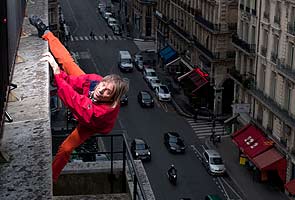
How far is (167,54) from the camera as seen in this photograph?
8762 cm

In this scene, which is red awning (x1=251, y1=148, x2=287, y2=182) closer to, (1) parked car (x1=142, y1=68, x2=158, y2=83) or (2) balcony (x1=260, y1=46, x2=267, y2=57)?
(2) balcony (x1=260, y1=46, x2=267, y2=57)

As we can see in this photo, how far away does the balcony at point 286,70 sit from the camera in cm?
4801

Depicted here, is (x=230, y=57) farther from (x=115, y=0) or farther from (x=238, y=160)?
(x=115, y=0)

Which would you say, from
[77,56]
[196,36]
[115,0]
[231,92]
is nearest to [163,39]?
[77,56]

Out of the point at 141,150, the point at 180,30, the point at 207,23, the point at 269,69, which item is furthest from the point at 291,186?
the point at 180,30

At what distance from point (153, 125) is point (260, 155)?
14.9m

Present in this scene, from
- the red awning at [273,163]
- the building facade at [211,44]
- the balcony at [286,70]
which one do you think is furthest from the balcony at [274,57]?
the building facade at [211,44]

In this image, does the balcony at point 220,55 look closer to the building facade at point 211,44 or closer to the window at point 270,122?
the building facade at point 211,44

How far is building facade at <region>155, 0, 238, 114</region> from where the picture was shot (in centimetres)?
6750

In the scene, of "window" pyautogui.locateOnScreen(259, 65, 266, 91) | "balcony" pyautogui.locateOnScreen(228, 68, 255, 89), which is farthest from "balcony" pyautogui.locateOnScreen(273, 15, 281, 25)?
"balcony" pyautogui.locateOnScreen(228, 68, 255, 89)

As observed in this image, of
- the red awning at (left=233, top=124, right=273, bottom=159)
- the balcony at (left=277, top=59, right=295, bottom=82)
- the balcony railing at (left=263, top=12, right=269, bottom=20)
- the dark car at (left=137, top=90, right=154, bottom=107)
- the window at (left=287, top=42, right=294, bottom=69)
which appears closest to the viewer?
the balcony at (left=277, top=59, right=295, bottom=82)

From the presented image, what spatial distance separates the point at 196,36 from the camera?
250ft

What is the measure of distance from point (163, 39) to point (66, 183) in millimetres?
81407

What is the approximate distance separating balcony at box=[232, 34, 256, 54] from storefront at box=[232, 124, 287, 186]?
593 cm
